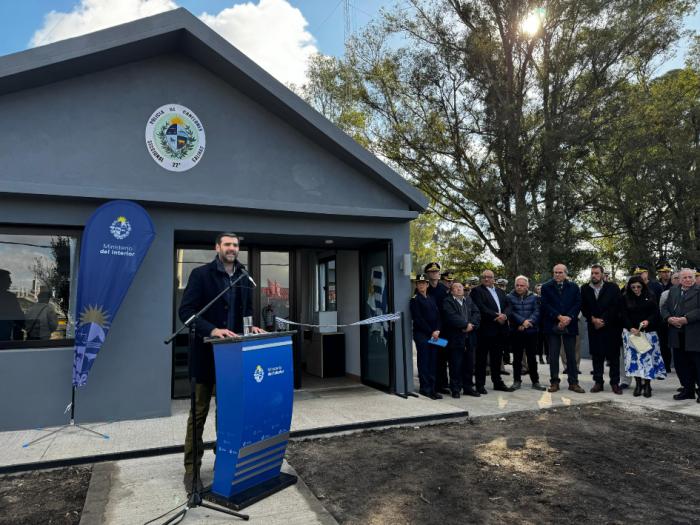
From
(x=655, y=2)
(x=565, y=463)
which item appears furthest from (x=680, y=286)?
(x=655, y=2)

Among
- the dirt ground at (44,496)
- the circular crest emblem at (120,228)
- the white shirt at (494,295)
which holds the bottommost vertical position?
the dirt ground at (44,496)

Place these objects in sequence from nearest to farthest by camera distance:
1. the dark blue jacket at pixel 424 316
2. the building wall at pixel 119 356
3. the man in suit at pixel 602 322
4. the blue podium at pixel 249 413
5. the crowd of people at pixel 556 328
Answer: the blue podium at pixel 249 413 < the building wall at pixel 119 356 < the crowd of people at pixel 556 328 < the dark blue jacket at pixel 424 316 < the man in suit at pixel 602 322

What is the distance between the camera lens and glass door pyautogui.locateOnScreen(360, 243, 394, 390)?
7699 millimetres

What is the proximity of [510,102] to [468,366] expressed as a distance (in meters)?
13.3

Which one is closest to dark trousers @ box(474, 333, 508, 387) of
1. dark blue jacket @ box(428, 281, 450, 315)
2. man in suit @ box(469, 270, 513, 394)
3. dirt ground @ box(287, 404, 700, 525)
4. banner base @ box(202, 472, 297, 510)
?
man in suit @ box(469, 270, 513, 394)

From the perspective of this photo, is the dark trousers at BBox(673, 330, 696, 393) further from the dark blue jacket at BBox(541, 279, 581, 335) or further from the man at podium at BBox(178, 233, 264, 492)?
the man at podium at BBox(178, 233, 264, 492)

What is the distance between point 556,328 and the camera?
7.78 m

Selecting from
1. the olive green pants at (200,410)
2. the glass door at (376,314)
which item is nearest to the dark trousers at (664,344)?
the glass door at (376,314)

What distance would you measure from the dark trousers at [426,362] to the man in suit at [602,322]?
274 cm

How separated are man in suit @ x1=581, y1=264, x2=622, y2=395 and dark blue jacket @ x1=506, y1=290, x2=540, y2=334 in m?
0.77

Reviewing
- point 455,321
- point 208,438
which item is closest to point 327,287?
point 455,321

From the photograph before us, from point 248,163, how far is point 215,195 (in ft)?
2.29

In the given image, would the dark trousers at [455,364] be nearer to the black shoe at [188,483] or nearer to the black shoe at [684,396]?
the black shoe at [684,396]

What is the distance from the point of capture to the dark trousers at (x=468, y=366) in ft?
25.2
